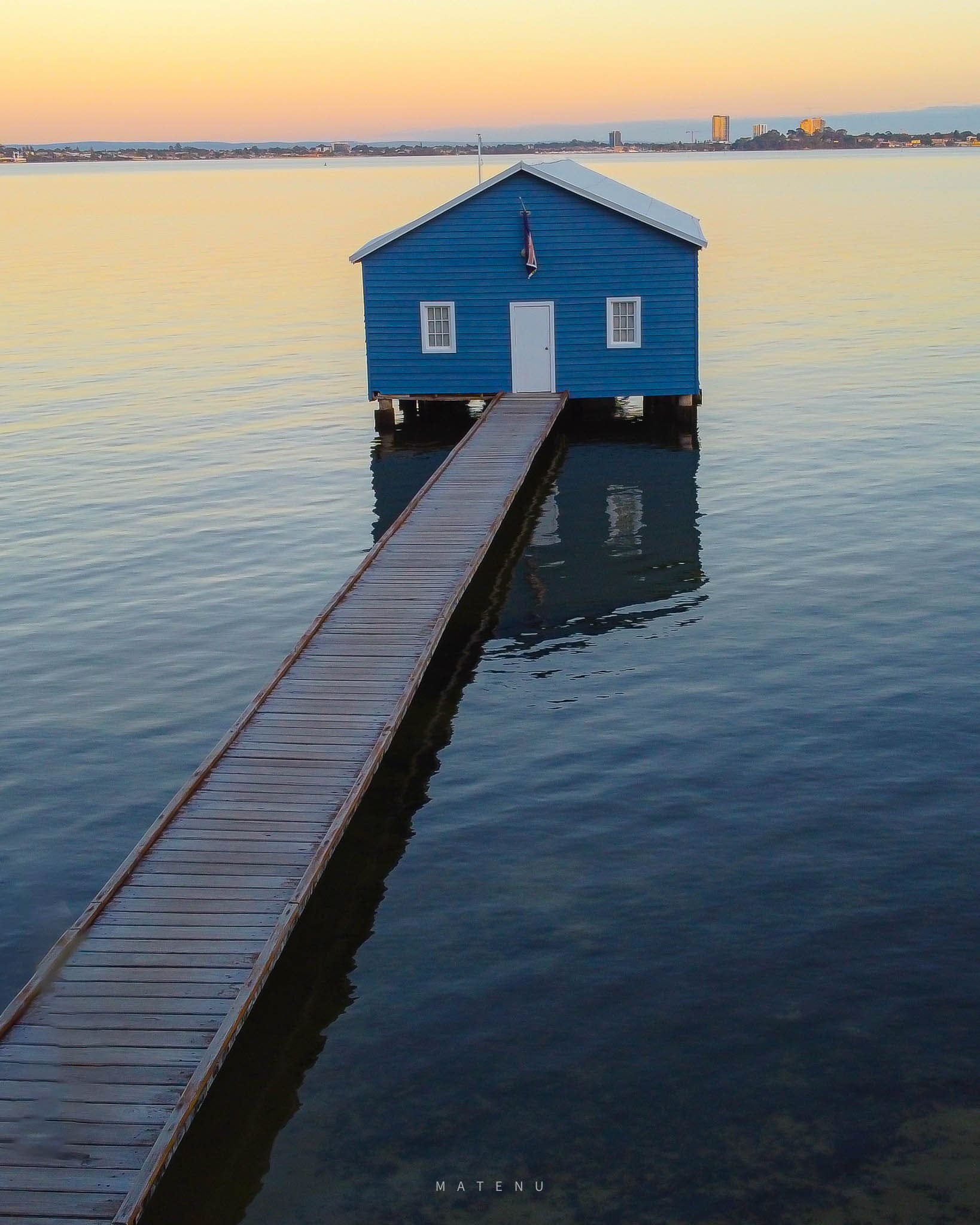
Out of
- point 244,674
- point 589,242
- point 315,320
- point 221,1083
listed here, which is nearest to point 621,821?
point 221,1083

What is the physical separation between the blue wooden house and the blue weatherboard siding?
0.11ft

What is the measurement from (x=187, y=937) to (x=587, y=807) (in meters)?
5.72

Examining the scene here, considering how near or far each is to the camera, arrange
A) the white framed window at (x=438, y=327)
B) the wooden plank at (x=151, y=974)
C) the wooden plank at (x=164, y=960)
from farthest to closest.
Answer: the white framed window at (x=438, y=327) < the wooden plank at (x=164, y=960) < the wooden plank at (x=151, y=974)

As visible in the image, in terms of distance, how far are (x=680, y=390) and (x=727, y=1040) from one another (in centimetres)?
2704

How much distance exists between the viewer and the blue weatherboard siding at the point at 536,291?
118 feet

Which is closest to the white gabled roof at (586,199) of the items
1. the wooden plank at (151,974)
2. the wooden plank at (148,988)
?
the wooden plank at (151,974)

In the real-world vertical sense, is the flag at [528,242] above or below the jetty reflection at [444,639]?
above

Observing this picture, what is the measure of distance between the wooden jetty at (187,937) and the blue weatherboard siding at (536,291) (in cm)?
1738

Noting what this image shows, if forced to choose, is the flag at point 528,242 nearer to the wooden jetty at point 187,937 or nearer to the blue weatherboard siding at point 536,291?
the blue weatherboard siding at point 536,291

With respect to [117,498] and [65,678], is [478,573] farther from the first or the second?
[117,498]

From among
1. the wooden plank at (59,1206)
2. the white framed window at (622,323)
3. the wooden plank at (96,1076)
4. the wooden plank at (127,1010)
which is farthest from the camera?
the white framed window at (622,323)

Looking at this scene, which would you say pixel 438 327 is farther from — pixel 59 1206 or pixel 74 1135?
pixel 59 1206

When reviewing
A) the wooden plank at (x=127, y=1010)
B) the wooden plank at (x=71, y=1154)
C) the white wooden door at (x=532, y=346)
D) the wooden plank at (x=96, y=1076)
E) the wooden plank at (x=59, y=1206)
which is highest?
the white wooden door at (x=532, y=346)

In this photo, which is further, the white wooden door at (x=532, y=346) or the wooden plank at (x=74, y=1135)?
the white wooden door at (x=532, y=346)
